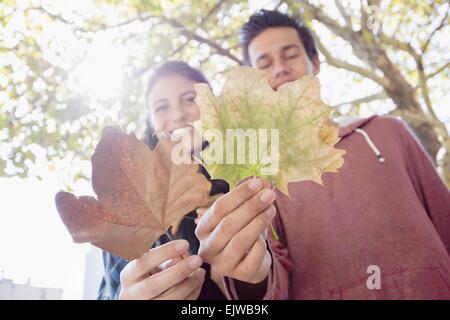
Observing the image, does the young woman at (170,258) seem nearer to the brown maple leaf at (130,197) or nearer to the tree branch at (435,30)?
the brown maple leaf at (130,197)

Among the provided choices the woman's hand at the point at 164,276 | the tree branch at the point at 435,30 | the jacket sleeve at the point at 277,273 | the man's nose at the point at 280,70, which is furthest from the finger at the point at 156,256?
the tree branch at the point at 435,30

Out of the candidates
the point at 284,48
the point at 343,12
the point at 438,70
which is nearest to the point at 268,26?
the point at 284,48

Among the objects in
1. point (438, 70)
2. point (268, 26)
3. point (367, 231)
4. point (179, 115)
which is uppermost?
point (438, 70)

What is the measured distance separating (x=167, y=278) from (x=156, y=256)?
0.03 m

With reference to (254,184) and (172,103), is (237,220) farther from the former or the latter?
(172,103)

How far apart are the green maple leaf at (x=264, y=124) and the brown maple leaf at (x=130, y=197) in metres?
0.04

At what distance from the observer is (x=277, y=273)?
66 cm

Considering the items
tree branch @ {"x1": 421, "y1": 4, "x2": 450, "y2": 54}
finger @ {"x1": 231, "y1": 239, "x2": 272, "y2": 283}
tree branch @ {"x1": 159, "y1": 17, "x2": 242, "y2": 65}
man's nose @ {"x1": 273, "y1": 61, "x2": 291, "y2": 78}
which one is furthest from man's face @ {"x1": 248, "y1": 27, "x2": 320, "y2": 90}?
tree branch @ {"x1": 421, "y1": 4, "x2": 450, "y2": 54}

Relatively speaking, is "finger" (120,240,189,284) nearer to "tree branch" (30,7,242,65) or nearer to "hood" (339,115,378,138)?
"hood" (339,115,378,138)

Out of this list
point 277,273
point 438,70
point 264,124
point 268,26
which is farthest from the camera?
point 438,70

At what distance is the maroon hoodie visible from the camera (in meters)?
0.78

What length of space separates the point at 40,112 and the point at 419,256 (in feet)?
6.10

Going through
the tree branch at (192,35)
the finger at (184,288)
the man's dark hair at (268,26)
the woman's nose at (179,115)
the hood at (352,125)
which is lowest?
the finger at (184,288)

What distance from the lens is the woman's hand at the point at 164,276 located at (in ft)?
1.25
